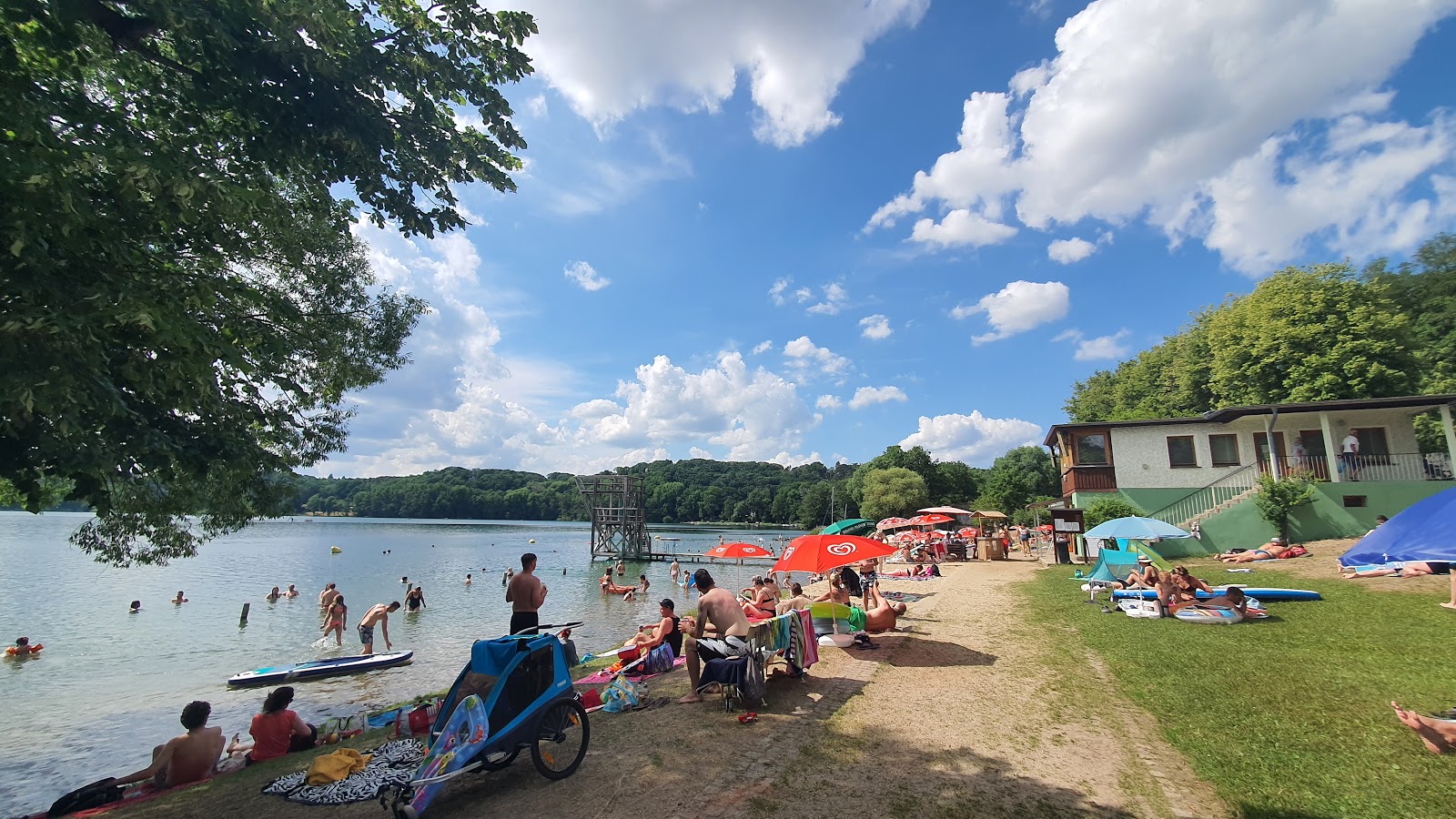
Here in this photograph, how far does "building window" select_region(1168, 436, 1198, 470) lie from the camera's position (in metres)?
22.5

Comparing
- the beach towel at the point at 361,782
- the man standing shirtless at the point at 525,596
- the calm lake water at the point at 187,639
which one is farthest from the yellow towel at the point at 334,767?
the calm lake water at the point at 187,639

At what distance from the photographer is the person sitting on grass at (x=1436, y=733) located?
4.80 meters

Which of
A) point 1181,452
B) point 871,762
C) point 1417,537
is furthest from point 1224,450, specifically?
point 871,762

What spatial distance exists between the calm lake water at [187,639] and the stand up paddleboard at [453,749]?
22.9 feet

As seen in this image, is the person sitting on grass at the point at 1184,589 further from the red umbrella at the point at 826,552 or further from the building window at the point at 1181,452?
the building window at the point at 1181,452

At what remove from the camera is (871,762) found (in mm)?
5188

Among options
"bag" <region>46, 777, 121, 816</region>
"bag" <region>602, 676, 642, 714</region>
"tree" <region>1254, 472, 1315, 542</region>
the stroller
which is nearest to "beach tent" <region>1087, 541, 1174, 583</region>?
"tree" <region>1254, 472, 1315, 542</region>

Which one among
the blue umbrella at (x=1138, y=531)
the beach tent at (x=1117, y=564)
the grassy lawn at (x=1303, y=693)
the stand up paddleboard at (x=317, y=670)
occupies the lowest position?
the stand up paddleboard at (x=317, y=670)

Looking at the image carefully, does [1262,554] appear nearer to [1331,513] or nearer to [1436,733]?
[1331,513]

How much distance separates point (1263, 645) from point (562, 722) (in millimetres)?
9302

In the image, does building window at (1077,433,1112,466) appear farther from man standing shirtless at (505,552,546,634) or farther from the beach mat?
man standing shirtless at (505,552,546,634)

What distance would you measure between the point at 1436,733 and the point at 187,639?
2592 cm

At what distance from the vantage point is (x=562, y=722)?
543 centimetres

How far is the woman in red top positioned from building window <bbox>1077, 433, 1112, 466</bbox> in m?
25.0
